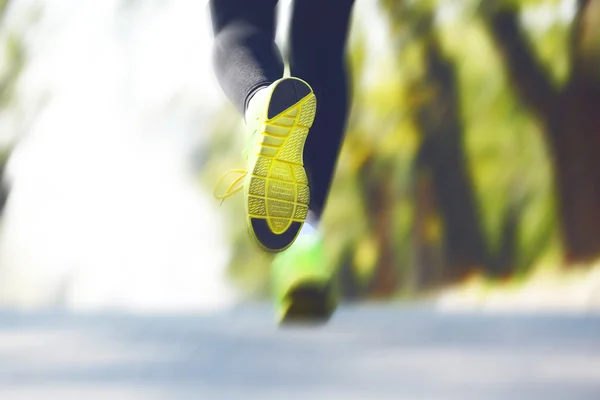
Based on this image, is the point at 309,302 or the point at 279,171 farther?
the point at 309,302

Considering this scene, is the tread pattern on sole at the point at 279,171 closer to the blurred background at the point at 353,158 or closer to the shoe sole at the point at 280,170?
the shoe sole at the point at 280,170

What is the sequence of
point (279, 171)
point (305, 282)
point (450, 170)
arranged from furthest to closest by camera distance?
1. point (450, 170)
2. point (305, 282)
3. point (279, 171)

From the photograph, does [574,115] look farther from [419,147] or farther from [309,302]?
[309,302]

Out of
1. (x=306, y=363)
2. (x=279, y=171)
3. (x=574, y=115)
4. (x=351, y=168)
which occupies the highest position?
(x=279, y=171)

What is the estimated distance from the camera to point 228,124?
3.00 meters

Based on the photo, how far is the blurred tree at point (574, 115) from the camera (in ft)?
8.32

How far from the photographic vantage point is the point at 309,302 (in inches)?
41.9

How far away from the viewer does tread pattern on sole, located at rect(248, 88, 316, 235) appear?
908 mm

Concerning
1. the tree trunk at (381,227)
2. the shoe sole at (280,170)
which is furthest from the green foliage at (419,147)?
the shoe sole at (280,170)

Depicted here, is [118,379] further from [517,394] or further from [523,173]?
[523,173]

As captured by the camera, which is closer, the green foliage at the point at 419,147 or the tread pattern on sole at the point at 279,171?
the tread pattern on sole at the point at 279,171

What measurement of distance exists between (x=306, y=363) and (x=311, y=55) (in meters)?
0.40

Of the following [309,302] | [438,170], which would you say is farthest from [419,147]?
[309,302]

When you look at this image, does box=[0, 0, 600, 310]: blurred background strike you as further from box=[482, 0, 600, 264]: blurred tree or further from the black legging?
the black legging
